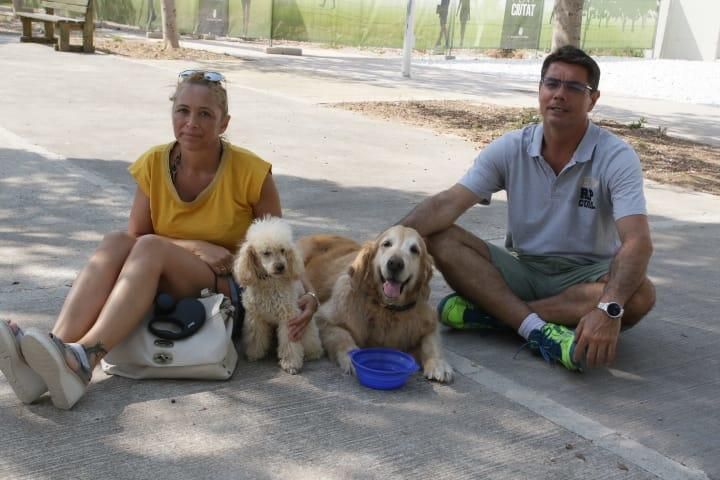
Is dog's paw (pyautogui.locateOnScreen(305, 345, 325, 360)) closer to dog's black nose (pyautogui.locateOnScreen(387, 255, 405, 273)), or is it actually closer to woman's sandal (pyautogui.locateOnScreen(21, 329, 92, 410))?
dog's black nose (pyautogui.locateOnScreen(387, 255, 405, 273))

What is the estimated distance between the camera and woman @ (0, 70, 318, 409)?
3354 millimetres

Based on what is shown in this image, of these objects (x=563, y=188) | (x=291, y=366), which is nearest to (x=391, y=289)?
(x=291, y=366)

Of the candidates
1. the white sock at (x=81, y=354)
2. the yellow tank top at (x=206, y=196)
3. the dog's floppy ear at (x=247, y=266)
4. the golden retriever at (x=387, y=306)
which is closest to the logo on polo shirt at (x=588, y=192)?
the golden retriever at (x=387, y=306)

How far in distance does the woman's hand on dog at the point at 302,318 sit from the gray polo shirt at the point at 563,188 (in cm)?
124

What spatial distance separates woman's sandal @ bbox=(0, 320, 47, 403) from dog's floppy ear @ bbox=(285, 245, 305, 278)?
3.93ft

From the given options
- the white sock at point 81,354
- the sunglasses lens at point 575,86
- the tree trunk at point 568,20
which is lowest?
the white sock at point 81,354

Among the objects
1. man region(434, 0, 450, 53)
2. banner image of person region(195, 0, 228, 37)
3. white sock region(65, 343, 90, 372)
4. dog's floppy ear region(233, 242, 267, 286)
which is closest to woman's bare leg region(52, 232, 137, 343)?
white sock region(65, 343, 90, 372)

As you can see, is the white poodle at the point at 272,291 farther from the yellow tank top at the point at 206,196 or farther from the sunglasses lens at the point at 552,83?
the sunglasses lens at the point at 552,83

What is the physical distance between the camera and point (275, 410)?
11.9 ft

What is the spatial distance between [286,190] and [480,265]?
11.4 ft

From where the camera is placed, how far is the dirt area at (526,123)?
10.0 metres

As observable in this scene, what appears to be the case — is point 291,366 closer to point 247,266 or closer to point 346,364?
point 346,364

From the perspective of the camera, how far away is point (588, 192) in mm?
4461

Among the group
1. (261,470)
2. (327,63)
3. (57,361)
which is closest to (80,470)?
(57,361)
